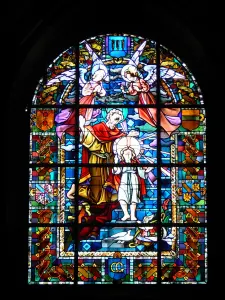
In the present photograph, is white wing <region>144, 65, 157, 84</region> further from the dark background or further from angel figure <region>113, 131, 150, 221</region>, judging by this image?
angel figure <region>113, 131, 150, 221</region>

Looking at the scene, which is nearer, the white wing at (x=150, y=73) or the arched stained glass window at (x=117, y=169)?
the arched stained glass window at (x=117, y=169)

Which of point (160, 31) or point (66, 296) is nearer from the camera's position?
point (66, 296)

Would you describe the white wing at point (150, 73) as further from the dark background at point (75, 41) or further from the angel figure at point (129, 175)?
the angel figure at point (129, 175)

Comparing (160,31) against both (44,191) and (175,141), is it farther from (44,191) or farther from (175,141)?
(44,191)

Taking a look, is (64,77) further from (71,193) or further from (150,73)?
(71,193)

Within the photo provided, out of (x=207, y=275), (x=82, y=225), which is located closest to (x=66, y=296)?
(x=82, y=225)

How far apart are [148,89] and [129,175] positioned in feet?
3.24

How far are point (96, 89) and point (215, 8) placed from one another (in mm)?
1601

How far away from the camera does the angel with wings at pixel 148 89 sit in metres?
11.4

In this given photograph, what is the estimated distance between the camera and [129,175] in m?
11.3

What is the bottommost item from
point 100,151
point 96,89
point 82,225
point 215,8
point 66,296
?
point 66,296

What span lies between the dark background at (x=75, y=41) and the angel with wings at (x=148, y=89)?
27 cm

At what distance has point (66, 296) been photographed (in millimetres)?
10766

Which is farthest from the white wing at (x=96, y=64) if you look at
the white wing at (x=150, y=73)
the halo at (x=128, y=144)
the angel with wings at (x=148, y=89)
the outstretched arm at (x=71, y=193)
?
the outstretched arm at (x=71, y=193)
